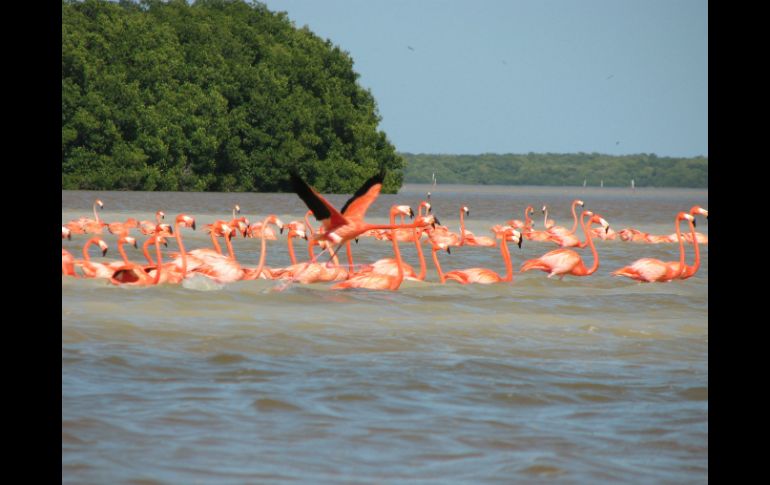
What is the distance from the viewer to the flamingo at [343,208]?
818cm

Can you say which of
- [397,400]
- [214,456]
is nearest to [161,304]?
[397,400]

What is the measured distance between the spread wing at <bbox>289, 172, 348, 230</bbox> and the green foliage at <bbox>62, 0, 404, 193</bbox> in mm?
Result: 43439

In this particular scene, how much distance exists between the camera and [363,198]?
8898mm

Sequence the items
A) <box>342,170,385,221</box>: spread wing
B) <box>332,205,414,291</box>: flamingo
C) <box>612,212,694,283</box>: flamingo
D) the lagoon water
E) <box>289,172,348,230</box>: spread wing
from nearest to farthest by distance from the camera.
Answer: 1. the lagoon water
2. <box>289,172,348,230</box>: spread wing
3. <box>342,170,385,221</box>: spread wing
4. <box>332,205,414,291</box>: flamingo
5. <box>612,212,694,283</box>: flamingo

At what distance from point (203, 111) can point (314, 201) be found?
47.8m

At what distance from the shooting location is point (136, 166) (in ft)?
171

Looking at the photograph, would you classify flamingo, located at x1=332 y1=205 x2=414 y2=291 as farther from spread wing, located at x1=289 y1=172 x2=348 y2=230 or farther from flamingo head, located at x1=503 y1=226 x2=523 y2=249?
flamingo head, located at x1=503 y1=226 x2=523 y2=249

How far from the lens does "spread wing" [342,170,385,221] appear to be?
8539 mm

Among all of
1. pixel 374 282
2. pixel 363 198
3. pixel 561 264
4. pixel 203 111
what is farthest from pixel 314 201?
pixel 203 111

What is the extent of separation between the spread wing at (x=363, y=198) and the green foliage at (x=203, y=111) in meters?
43.2

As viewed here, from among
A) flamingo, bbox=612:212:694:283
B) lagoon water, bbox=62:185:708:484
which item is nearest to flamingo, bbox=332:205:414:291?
lagoon water, bbox=62:185:708:484

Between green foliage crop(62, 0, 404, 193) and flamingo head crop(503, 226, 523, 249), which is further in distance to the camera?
green foliage crop(62, 0, 404, 193)

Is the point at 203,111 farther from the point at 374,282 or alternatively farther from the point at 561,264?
the point at 374,282

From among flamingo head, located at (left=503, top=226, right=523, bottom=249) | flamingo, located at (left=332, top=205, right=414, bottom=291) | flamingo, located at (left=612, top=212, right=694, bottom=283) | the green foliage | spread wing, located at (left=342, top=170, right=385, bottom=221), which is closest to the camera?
spread wing, located at (left=342, top=170, right=385, bottom=221)
